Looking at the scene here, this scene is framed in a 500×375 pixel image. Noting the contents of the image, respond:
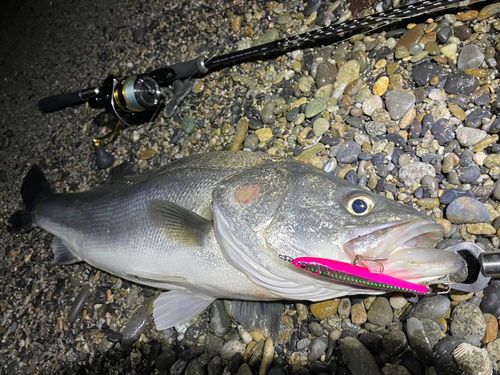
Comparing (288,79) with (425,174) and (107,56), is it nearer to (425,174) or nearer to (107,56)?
(425,174)

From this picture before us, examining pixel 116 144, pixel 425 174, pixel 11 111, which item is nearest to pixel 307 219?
pixel 425 174

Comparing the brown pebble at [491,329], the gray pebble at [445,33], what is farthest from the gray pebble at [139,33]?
the brown pebble at [491,329]

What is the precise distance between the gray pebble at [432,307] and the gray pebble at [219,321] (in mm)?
1201

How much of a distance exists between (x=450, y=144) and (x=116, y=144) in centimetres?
283

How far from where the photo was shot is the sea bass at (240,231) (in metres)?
1.55

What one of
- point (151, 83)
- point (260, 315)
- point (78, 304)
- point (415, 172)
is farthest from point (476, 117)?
point (78, 304)

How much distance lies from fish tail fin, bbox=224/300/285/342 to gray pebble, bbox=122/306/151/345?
77 cm

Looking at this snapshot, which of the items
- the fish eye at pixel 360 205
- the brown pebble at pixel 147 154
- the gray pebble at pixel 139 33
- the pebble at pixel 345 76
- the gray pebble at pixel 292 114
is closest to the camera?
the fish eye at pixel 360 205

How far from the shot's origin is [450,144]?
7.28 feet

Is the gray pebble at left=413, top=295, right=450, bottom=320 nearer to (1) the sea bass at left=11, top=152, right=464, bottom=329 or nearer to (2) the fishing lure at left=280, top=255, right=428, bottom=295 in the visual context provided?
(1) the sea bass at left=11, top=152, right=464, bottom=329

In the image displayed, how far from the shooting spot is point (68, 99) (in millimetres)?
3396

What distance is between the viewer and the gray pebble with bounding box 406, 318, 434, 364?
190 centimetres

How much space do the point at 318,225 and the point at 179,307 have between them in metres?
1.20

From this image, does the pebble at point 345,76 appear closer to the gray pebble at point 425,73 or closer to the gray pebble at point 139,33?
the gray pebble at point 425,73
